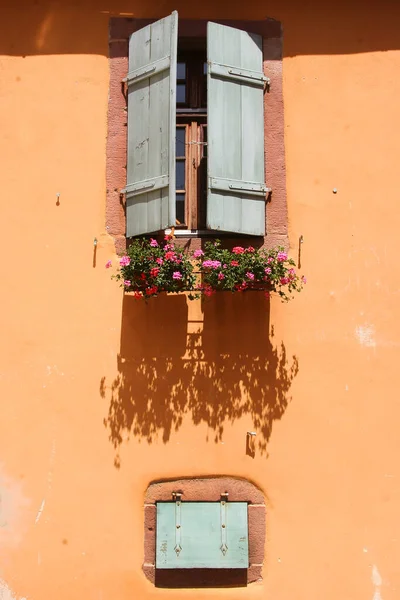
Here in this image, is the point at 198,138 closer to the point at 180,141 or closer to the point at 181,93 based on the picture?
the point at 180,141

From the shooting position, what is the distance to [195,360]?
180 inches

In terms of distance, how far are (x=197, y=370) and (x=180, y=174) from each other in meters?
1.57

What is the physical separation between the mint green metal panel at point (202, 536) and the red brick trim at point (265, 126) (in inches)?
76.6

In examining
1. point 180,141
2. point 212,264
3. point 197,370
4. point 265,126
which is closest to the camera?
point 212,264

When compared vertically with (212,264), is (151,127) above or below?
above

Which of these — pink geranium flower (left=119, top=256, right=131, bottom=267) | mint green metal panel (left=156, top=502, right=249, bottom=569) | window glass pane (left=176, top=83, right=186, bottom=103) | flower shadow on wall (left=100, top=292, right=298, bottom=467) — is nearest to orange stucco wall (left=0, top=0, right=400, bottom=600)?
flower shadow on wall (left=100, top=292, right=298, bottom=467)

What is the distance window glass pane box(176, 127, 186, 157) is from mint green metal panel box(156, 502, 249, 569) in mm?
2688

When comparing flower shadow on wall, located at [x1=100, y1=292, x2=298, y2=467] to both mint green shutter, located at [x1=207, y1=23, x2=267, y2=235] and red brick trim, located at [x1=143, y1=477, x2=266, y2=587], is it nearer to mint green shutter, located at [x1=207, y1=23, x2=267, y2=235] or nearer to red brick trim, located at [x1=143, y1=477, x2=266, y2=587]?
red brick trim, located at [x1=143, y1=477, x2=266, y2=587]

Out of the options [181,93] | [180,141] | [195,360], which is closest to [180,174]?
[180,141]

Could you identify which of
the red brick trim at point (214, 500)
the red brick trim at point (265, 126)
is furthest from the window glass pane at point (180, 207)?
the red brick trim at point (214, 500)
